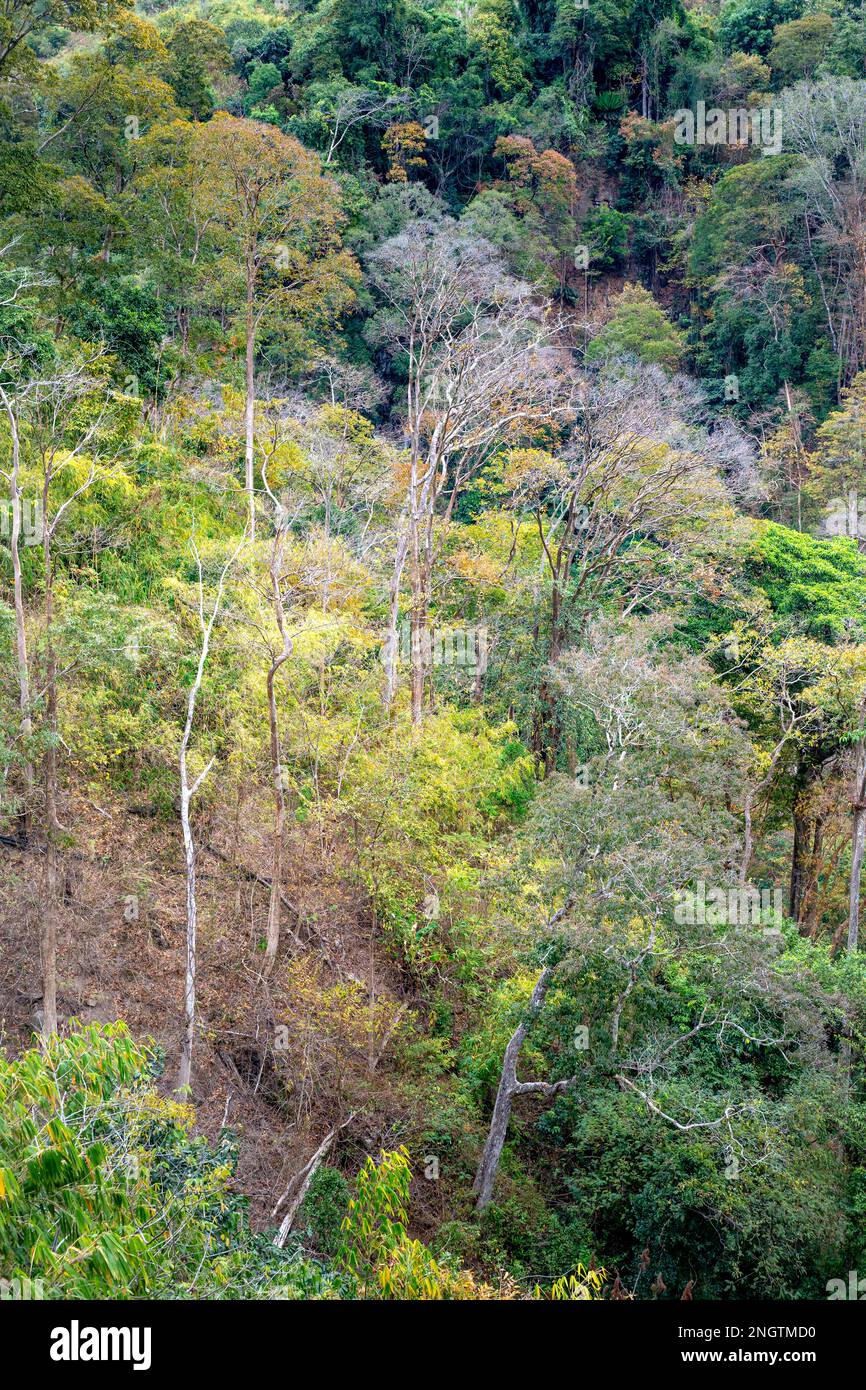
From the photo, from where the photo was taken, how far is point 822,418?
34.6 m

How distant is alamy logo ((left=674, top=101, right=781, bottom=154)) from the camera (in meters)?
39.8

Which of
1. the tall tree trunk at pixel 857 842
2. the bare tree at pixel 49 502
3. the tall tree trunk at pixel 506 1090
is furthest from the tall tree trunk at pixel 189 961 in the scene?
the tall tree trunk at pixel 857 842

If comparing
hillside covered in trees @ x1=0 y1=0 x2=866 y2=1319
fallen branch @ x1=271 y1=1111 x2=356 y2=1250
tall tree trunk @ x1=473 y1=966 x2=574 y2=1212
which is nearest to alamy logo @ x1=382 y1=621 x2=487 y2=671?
hillside covered in trees @ x1=0 y1=0 x2=866 y2=1319

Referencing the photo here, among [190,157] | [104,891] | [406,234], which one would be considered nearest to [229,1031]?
[104,891]

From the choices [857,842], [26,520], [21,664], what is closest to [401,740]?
[21,664]

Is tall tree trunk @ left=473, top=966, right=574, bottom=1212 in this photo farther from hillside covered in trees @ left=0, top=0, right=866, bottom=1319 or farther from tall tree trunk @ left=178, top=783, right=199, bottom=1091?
tall tree trunk @ left=178, top=783, right=199, bottom=1091

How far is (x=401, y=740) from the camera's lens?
19.2 m

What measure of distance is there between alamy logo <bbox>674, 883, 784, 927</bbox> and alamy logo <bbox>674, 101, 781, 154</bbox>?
34535mm
